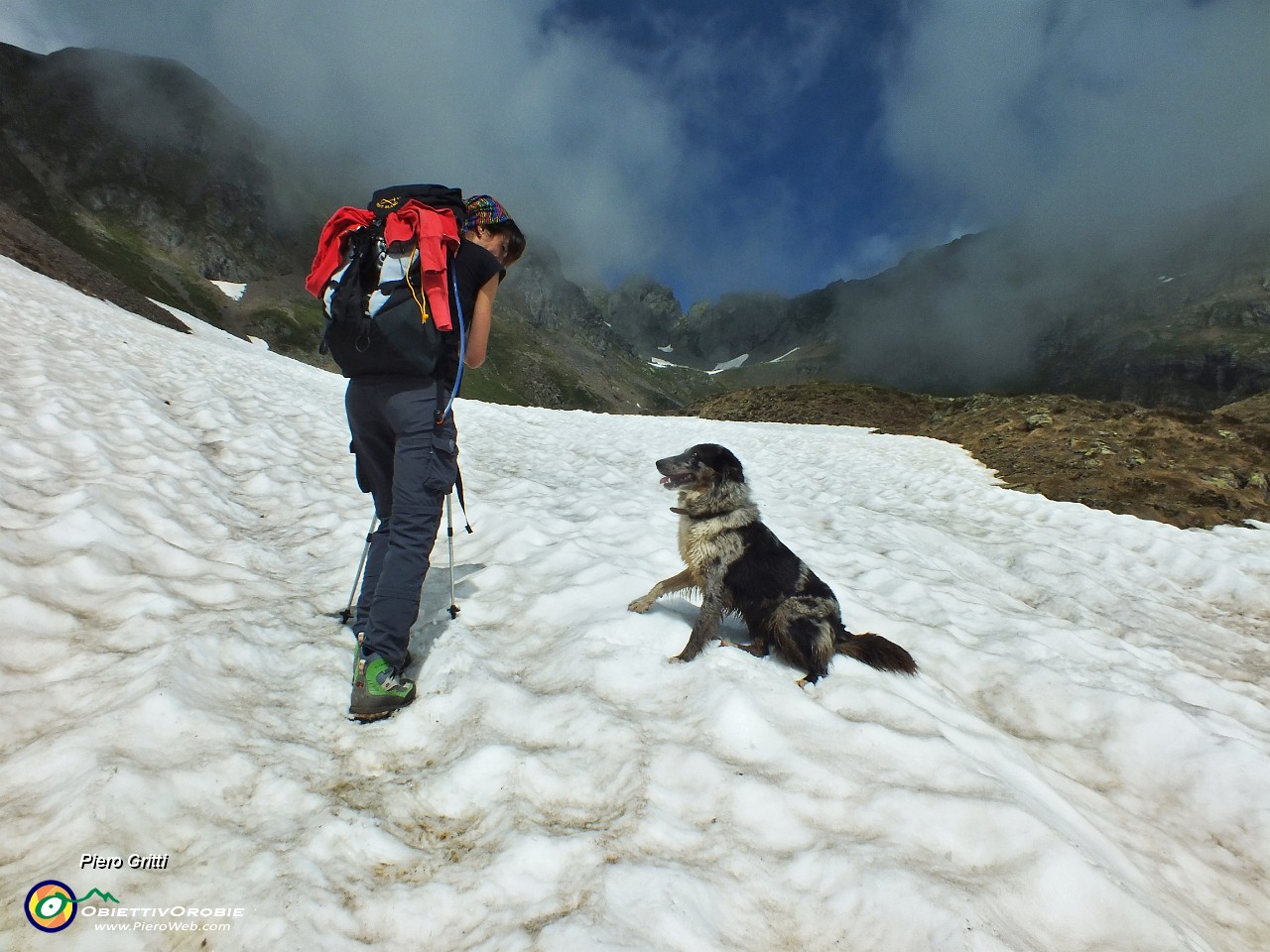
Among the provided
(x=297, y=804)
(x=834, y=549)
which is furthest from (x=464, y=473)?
(x=297, y=804)

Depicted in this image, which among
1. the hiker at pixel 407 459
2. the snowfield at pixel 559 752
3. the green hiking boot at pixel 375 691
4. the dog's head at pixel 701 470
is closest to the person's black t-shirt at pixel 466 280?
the hiker at pixel 407 459

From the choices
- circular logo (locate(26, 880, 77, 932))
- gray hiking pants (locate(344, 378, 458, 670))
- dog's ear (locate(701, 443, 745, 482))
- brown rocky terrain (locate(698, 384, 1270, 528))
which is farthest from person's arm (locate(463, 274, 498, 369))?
brown rocky terrain (locate(698, 384, 1270, 528))

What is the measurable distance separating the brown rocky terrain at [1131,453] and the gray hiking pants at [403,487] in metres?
14.1

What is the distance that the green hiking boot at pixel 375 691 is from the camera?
3611mm

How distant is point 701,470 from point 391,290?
2899 millimetres

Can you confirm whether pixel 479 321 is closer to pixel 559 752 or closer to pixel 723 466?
pixel 723 466

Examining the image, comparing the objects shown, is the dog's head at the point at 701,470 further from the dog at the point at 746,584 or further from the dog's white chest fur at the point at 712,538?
the dog's white chest fur at the point at 712,538

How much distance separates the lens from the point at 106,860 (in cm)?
220

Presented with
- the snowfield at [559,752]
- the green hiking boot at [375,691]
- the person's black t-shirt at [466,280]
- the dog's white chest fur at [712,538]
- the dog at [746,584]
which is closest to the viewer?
the snowfield at [559,752]

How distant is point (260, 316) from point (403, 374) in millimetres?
191960

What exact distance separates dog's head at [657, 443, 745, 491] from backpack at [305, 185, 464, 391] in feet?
7.27

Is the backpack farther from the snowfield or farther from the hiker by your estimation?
the snowfield

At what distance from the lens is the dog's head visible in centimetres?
500

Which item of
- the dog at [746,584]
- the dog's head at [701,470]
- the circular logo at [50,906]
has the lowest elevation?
the circular logo at [50,906]
